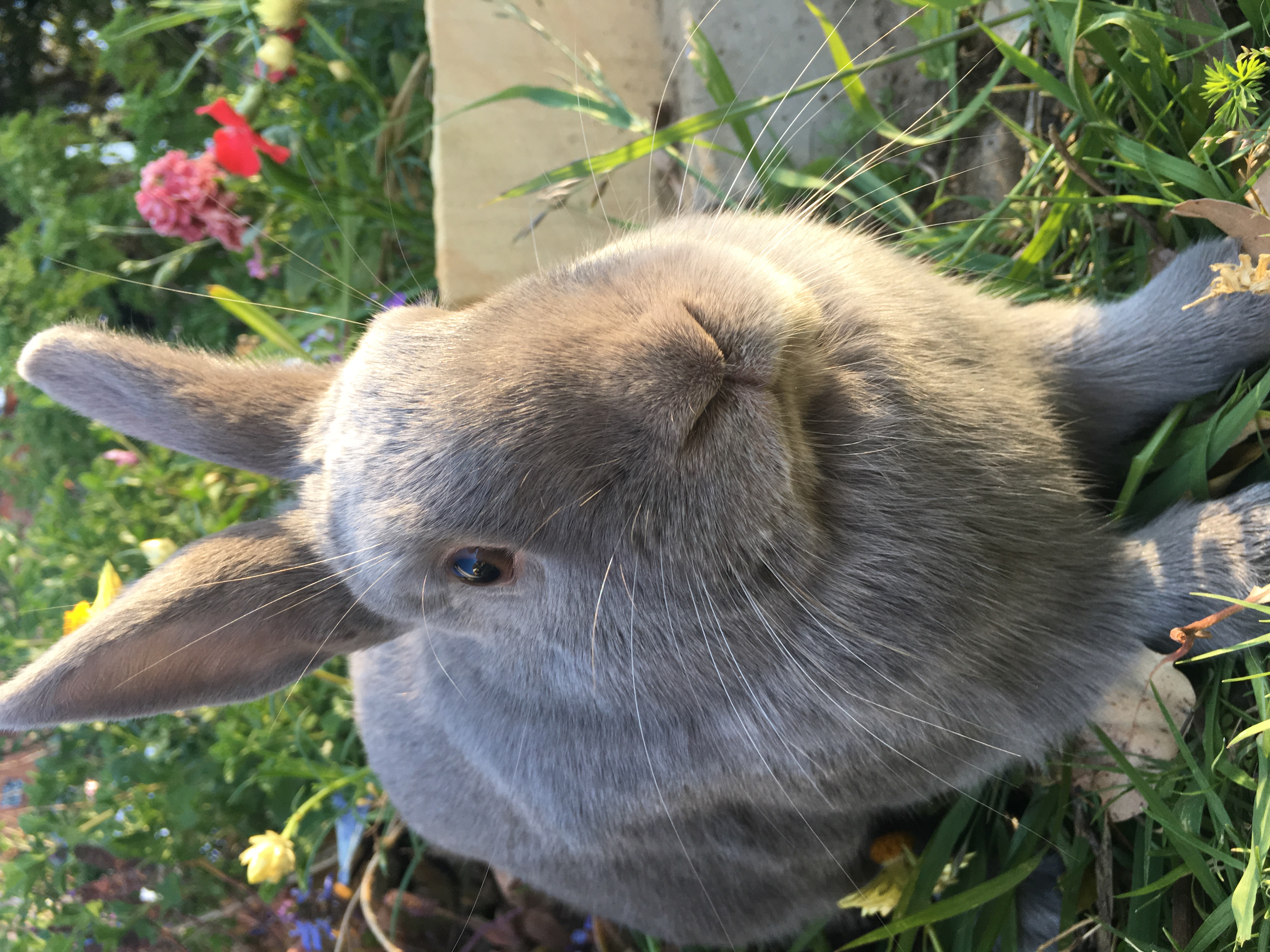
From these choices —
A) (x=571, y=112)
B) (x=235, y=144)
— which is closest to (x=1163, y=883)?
(x=571, y=112)

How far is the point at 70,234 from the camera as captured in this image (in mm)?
4395

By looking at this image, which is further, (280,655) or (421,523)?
(280,655)

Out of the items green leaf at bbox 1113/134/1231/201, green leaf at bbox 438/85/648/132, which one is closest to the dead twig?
green leaf at bbox 1113/134/1231/201

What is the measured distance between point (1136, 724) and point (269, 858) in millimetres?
2474

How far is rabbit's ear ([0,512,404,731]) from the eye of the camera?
175cm

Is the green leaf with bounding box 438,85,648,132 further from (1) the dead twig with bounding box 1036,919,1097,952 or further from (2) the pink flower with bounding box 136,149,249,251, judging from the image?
(1) the dead twig with bounding box 1036,919,1097,952

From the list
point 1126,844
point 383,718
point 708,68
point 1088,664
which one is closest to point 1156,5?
point 708,68

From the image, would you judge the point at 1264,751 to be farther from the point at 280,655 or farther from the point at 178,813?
the point at 178,813

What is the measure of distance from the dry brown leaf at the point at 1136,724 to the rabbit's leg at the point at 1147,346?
57 centimetres

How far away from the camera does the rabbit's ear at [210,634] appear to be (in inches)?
69.1

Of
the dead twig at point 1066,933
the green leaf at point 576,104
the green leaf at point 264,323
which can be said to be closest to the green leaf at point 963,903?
the dead twig at point 1066,933

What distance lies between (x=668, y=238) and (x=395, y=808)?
2.11 m

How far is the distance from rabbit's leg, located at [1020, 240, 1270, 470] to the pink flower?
9.95ft

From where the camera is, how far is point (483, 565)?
167 centimetres
